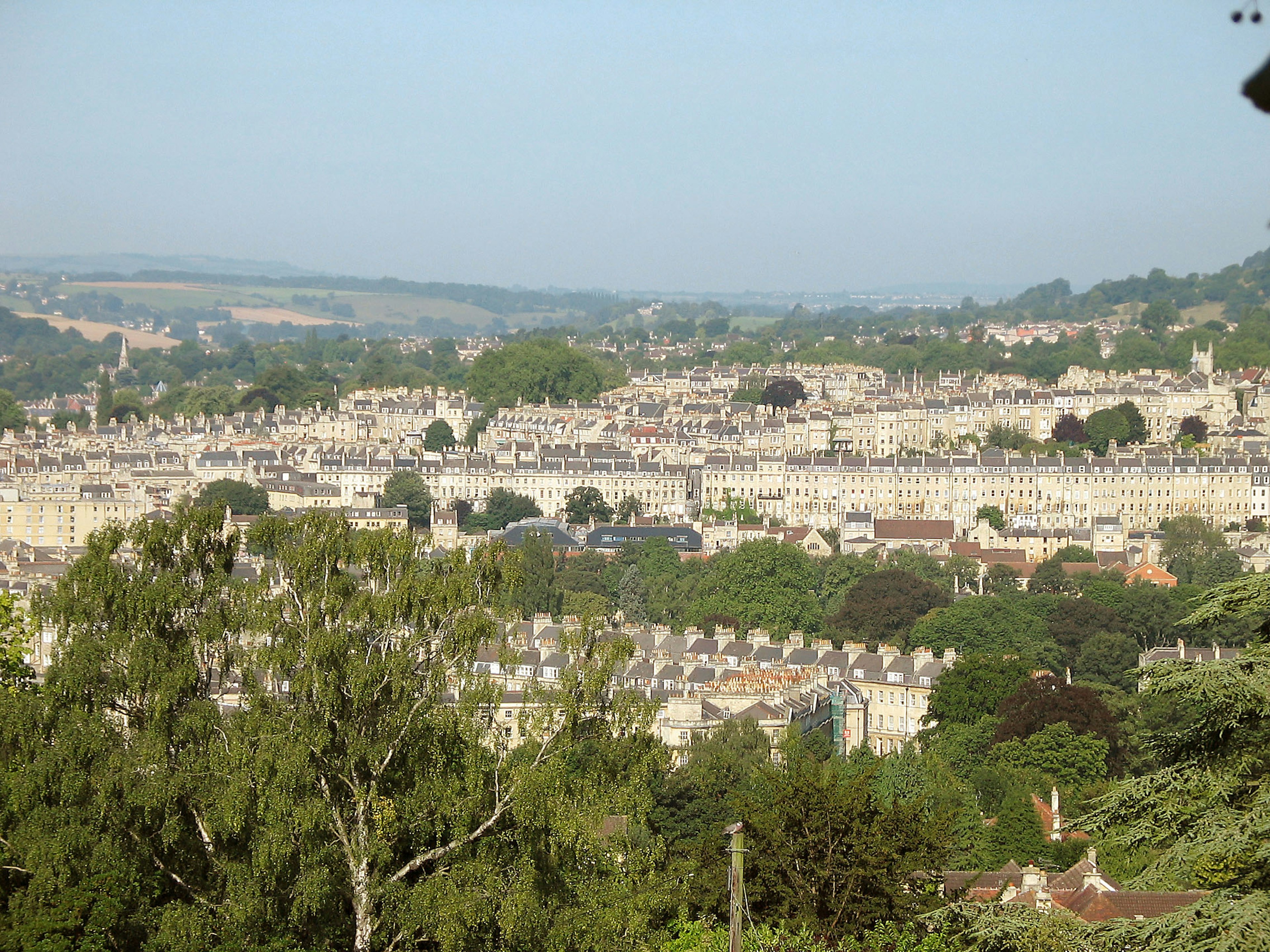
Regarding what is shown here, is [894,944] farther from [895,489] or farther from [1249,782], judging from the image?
[895,489]

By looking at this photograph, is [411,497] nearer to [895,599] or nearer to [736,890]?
[895,599]

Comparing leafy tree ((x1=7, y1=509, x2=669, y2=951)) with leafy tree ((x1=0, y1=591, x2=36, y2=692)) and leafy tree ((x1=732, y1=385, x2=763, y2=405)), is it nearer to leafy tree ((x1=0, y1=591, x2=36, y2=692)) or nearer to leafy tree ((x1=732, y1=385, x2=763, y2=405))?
leafy tree ((x1=0, y1=591, x2=36, y2=692))

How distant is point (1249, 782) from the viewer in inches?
475

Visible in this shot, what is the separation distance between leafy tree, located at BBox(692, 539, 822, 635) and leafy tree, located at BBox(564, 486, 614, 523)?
17166 millimetres

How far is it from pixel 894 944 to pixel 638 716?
3.44 metres

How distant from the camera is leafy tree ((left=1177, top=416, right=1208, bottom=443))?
9238 centimetres

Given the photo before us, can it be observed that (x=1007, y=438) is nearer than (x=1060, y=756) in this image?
No

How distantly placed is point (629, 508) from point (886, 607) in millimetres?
26530

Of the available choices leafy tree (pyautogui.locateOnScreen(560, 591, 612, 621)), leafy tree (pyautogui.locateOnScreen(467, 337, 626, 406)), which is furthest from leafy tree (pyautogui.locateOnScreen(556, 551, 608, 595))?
leafy tree (pyautogui.locateOnScreen(467, 337, 626, 406))

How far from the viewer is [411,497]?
78.9 m

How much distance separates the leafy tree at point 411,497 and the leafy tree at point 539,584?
60.0 ft

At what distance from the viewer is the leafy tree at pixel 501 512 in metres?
76.3

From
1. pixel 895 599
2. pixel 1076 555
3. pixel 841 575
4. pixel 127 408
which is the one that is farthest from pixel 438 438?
pixel 895 599

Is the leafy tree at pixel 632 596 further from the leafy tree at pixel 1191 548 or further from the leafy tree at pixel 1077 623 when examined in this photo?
the leafy tree at pixel 1191 548
